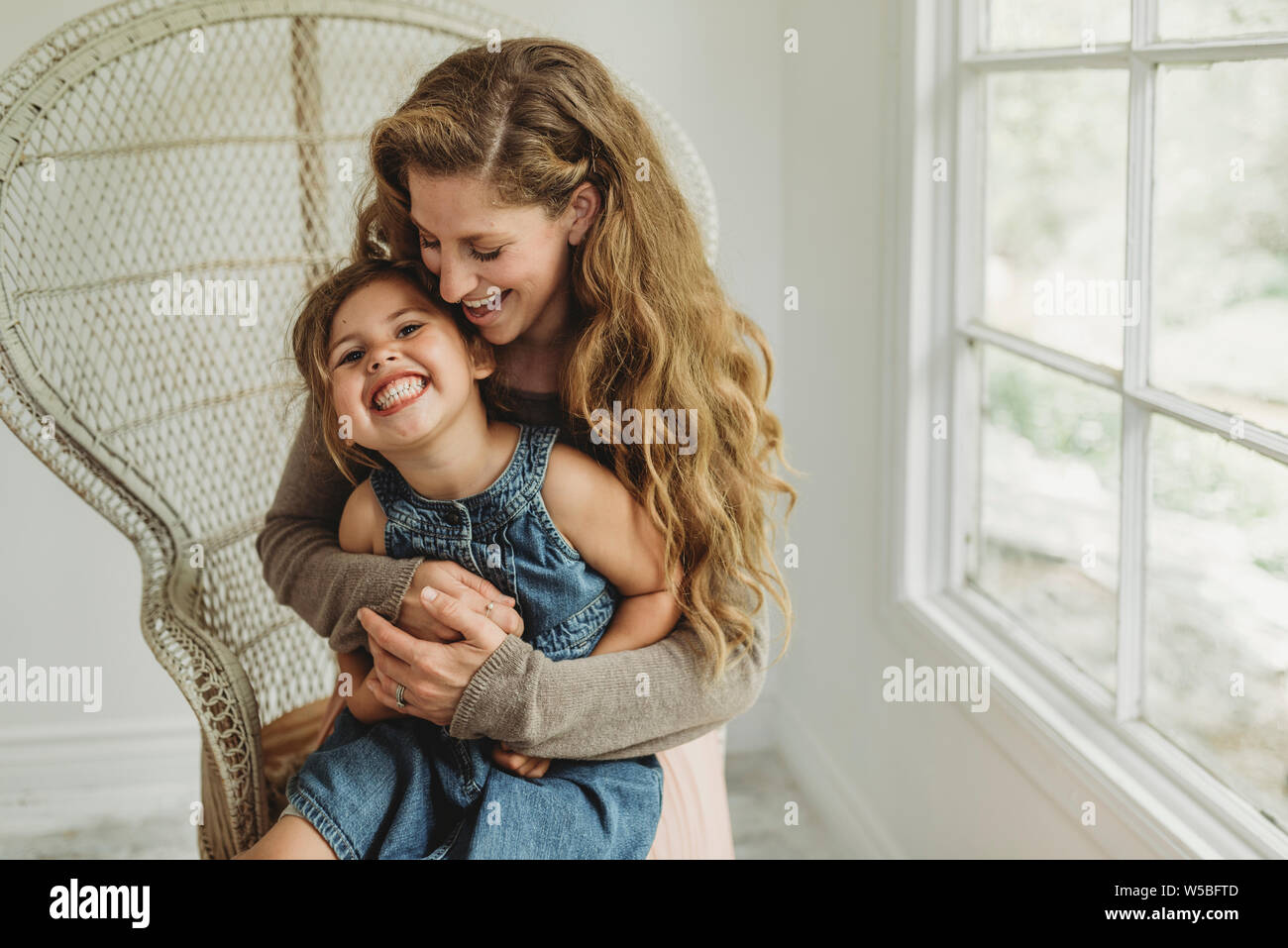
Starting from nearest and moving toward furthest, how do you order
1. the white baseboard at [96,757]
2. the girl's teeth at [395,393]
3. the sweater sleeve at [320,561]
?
1. the girl's teeth at [395,393]
2. the sweater sleeve at [320,561]
3. the white baseboard at [96,757]

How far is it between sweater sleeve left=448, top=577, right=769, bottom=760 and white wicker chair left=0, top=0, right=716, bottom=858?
0.36m

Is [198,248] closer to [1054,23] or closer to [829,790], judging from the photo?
[1054,23]

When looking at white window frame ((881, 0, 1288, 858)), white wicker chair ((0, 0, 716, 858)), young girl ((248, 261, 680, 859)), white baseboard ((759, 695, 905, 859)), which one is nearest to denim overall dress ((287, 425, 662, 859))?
young girl ((248, 261, 680, 859))

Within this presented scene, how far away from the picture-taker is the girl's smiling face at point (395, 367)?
107 cm

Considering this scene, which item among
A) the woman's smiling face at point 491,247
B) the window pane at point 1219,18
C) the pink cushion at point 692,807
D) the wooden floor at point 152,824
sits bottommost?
the wooden floor at point 152,824

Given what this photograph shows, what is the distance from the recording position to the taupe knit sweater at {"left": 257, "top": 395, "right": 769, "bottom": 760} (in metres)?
1.11

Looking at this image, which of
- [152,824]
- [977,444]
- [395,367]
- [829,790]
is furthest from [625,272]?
[152,824]

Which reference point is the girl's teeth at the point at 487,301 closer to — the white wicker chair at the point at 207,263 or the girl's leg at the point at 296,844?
the white wicker chair at the point at 207,263

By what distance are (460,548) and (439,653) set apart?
0.33 feet

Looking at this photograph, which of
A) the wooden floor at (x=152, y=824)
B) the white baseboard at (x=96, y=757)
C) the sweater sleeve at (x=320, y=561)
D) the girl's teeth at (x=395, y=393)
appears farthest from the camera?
the white baseboard at (x=96, y=757)

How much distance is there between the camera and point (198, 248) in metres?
1.82

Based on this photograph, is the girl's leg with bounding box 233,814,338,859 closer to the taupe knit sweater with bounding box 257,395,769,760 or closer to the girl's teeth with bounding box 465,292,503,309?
the taupe knit sweater with bounding box 257,395,769,760

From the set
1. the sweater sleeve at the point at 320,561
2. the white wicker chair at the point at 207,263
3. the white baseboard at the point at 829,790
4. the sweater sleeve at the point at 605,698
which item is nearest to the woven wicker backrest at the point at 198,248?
the white wicker chair at the point at 207,263
